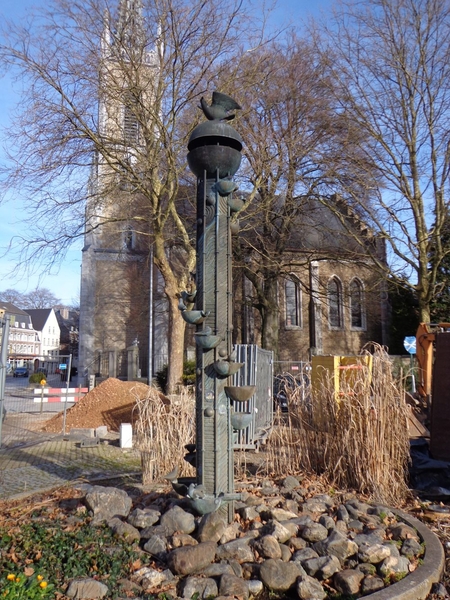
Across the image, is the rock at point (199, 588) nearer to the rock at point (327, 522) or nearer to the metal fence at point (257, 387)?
the rock at point (327, 522)

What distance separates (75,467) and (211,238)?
5227 mm

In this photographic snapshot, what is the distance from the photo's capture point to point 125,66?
45.4 ft

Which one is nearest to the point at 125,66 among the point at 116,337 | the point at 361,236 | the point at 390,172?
the point at 390,172

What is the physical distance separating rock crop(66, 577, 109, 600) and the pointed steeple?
13563 mm

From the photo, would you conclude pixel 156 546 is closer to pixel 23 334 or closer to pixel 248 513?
pixel 248 513

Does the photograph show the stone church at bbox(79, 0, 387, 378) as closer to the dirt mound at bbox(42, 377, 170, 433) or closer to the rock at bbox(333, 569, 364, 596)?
the dirt mound at bbox(42, 377, 170, 433)

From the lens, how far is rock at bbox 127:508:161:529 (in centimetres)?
445

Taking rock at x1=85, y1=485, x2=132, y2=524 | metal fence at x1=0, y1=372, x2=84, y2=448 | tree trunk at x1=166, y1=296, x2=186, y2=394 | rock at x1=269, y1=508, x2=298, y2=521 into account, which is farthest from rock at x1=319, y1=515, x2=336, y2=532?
tree trunk at x1=166, y1=296, x2=186, y2=394

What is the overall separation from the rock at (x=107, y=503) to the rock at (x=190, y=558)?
3.35 feet

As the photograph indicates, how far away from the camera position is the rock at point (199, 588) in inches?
135

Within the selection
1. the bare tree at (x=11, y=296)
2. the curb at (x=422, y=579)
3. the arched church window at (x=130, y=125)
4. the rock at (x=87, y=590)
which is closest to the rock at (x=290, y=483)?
the curb at (x=422, y=579)

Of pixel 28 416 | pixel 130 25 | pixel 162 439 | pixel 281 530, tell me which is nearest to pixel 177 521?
pixel 281 530

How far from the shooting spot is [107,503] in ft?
15.5

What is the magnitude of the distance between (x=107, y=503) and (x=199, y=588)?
1.54 metres
